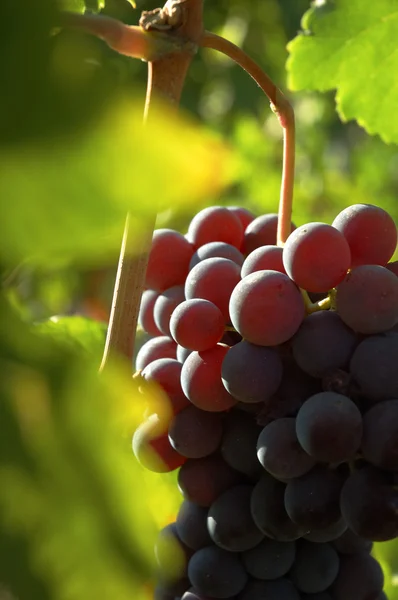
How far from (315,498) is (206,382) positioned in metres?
0.14

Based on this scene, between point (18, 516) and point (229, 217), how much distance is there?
0.62 meters

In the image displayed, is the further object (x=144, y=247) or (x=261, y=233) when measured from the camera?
(x=261, y=233)

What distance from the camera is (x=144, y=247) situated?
0.70 meters

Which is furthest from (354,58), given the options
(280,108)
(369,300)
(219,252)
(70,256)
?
(70,256)

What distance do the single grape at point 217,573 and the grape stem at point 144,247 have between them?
24 cm

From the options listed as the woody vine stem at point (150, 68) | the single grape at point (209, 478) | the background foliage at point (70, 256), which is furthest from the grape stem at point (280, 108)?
the background foliage at point (70, 256)

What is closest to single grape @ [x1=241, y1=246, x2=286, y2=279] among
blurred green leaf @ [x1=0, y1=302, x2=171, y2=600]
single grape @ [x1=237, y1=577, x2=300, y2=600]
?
single grape @ [x1=237, y1=577, x2=300, y2=600]

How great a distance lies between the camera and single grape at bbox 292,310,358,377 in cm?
68

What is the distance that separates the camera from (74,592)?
295 millimetres

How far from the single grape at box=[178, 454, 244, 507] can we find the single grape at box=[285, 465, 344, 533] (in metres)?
0.10

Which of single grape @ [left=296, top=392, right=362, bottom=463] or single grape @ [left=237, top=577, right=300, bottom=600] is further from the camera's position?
single grape @ [left=237, top=577, right=300, bottom=600]

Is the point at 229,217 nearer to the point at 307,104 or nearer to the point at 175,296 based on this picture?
the point at 175,296

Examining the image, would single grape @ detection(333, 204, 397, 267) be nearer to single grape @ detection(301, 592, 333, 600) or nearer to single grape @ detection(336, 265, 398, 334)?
single grape @ detection(336, 265, 398, 334)

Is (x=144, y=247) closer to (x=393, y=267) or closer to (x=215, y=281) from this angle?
(x=215, y=281)
